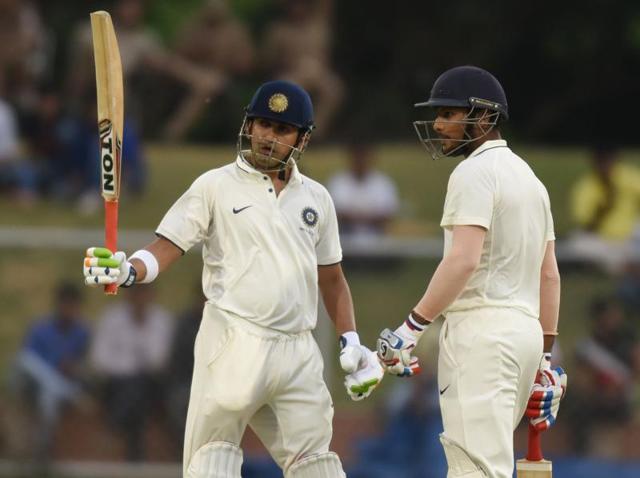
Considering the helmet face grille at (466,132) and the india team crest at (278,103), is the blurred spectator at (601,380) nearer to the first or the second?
the helmet face grille at (466,132)

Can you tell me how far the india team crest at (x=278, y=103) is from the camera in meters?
6.12

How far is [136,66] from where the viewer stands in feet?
45.1

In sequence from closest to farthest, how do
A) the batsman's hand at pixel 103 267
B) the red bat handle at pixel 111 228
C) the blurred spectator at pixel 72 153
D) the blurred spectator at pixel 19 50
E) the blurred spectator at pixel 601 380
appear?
the batsman's hand at pixel 103 267
the red bat handle at pixel 111 228
the blurred spectator at pixel 601 380
the blurred spectator at pixel 72 153
the blurred spectator at pixel 19 50

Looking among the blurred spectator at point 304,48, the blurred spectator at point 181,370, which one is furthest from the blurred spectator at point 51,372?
the blurred spectator at point 304,48

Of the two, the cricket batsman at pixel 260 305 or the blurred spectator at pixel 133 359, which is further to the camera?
the blurred spectator at pixel 133 359

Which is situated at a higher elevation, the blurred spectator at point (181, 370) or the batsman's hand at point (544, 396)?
the batsman's hand at point (544, 396)

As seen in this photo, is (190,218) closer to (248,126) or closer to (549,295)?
(248,126)

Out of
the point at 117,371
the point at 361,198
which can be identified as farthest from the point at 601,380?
the point at 117,371

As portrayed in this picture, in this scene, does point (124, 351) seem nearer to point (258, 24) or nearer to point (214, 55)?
point (214, 55)

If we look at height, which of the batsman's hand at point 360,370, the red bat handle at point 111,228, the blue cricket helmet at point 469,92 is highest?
the blue cricket helmet at point 469,92

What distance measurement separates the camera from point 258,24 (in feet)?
55.9

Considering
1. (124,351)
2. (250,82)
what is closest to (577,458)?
(124,351)

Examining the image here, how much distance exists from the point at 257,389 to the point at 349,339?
45cm

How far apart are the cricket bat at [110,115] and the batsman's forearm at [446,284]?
119 centimetres
